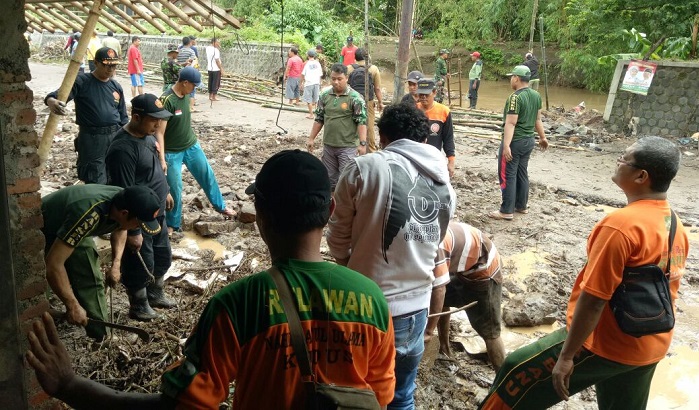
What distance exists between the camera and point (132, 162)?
14.5ft

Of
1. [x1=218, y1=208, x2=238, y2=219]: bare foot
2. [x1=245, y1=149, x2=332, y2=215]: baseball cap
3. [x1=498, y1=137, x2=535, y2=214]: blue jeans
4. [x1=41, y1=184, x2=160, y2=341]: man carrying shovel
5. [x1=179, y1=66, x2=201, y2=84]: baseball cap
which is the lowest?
[x1=218, y1=208, x2=238, y2=219]: bare foot

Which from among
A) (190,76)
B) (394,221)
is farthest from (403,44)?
(394,221)

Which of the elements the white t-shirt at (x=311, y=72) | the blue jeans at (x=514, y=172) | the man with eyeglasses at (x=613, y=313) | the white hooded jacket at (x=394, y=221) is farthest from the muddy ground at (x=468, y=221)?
the white hooded jacket at (x=394, y=221)

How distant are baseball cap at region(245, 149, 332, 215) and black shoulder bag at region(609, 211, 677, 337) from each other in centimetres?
160

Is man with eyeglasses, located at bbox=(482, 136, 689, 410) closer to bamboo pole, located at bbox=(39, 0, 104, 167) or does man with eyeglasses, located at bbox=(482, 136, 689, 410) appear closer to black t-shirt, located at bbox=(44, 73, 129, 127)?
bamboo pole, located at bbox=(39, 0, 104, 167)

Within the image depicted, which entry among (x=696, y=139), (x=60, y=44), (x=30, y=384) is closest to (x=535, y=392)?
(x=30, y=384)

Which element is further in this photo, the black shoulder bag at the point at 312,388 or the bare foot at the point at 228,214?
the bare foot at the point at 228,214

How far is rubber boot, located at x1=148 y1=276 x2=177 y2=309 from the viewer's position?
15.2ft

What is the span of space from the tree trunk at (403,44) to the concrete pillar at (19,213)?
390cm

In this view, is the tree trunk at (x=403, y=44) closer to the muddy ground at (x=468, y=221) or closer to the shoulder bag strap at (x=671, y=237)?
the muddy ground at (x=468, y=221)

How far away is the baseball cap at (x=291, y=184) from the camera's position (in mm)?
1554

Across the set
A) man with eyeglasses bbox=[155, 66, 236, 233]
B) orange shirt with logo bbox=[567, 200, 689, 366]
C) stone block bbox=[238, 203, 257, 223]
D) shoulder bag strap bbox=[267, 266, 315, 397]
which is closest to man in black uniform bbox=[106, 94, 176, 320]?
man with eyeglasses bbox=[155, 66, 236, 233]

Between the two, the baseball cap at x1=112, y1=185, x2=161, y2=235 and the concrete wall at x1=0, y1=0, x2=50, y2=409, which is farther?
the baseball cap at x1=112, y1=185, x2=161, y2=235

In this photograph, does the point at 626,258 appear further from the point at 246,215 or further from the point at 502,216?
the point at 502,216
